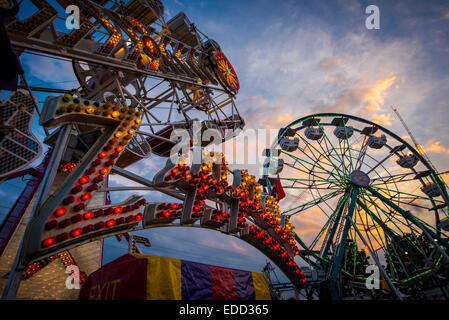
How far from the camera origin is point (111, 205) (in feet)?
19.2

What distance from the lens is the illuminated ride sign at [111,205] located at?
15.3ft

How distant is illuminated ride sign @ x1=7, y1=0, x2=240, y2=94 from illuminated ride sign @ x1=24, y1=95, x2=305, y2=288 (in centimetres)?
209

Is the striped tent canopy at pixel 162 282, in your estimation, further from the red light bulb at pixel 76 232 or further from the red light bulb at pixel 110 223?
the red light bulb at pixel 76 232

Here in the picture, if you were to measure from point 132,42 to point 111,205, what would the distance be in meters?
6.23

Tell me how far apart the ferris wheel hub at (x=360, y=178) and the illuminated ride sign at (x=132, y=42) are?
38.3 feet

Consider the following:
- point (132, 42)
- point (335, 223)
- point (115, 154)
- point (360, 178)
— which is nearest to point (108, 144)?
point (115, 154)

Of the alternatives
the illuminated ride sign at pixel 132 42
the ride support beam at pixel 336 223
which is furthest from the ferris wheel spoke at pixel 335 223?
the illuminated ride sign at pixel 132 42

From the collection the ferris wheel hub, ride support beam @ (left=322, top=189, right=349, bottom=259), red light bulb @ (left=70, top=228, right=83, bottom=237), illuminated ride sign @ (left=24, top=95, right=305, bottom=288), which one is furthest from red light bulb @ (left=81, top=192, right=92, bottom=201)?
the ferris wheel hub

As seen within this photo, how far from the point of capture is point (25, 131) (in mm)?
5828

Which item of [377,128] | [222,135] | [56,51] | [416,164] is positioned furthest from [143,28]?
[416,164]

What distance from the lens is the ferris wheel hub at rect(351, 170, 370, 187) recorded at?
17900mm

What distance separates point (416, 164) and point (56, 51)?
24623mm

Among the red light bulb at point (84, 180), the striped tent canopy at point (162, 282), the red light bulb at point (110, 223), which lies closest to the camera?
the striped tent canopy at point (162, 282)

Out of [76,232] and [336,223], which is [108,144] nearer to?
[76,232]
